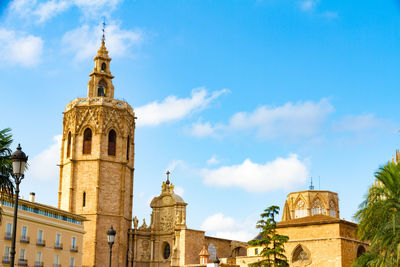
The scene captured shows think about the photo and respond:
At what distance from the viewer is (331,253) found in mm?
40312

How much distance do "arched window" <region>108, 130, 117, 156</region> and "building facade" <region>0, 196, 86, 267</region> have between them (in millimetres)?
8303

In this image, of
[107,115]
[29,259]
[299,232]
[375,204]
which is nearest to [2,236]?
[29,259]

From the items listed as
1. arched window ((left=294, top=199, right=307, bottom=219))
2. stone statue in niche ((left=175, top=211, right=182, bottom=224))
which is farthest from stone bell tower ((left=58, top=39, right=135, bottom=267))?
arched window ((left=294, top=199, right=307, bottom=219))

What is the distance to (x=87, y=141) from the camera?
5728 centimetres

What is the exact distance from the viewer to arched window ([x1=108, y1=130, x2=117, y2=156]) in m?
57.4

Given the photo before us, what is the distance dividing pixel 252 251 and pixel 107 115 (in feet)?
64.2

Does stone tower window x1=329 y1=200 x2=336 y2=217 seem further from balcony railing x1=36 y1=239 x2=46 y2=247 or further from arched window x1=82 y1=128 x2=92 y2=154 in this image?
balcony railing x1=36 y1=239 x2=46 y2=247

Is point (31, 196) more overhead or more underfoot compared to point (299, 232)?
more overhead

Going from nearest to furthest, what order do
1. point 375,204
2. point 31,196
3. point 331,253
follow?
point 375,204
point 331,253
point 31,196

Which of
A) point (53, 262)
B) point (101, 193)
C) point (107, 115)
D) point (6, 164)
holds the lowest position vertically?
point (53, 262)

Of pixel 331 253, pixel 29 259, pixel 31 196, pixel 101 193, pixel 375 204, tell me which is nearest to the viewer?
pixel 375 204

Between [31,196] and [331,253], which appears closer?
[331,253]

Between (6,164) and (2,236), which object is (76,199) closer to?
(2,236)

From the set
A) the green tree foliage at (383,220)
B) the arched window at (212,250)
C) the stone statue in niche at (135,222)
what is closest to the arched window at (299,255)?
the arched window at (212,250)
